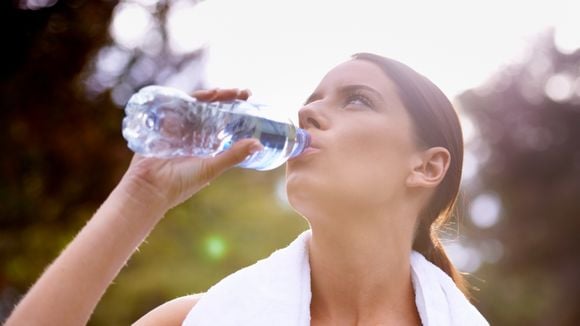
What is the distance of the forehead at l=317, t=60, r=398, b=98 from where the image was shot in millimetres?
2834

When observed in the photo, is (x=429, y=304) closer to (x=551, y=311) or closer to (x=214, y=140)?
(x=214, y=140)

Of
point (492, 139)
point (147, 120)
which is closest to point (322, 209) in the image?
point (147, 120)

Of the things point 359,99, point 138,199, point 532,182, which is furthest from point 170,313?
point 532,182

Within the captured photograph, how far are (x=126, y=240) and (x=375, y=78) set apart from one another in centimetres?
130

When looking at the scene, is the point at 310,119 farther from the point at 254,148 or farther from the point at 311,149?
the point at 254,148

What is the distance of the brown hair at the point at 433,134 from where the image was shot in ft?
9.57

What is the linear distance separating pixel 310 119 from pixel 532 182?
53.6 feet

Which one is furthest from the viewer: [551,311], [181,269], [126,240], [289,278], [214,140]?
[551,311]

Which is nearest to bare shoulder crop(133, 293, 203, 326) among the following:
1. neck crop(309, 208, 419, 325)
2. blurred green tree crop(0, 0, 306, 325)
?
neck crop(309, 208, 419, 325)

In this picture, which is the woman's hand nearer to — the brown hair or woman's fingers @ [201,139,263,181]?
woman's fingers @ [201,139,263,181]

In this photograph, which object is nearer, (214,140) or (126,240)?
(126,240)

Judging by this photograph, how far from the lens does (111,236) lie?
76.1 inches

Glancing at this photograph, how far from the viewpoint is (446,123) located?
10.1 ft

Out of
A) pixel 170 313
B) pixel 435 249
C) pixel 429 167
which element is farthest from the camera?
pixel 435 249
